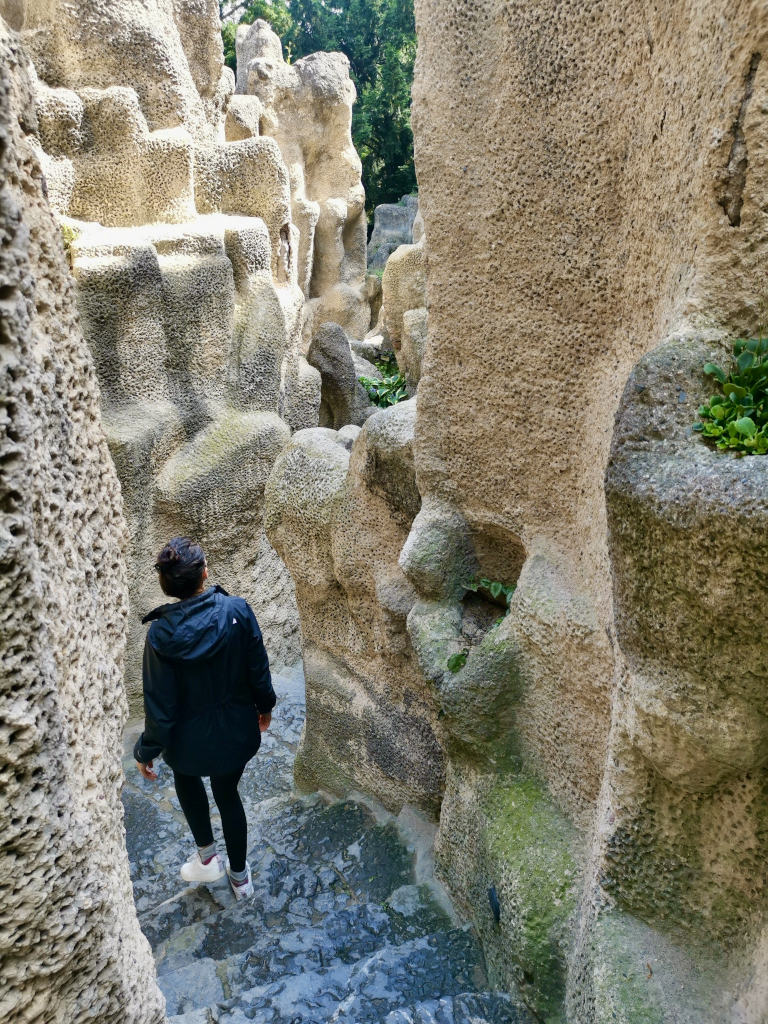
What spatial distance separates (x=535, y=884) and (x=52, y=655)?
1324mm

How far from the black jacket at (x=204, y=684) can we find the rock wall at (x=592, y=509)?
0.50 m

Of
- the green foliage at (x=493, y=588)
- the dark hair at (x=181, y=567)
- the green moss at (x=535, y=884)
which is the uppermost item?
the dark hair at (x=181, y=567)

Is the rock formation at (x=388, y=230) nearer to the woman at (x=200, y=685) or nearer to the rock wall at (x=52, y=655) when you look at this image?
the woman at (x=200, y=685)

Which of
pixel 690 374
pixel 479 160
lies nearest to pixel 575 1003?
pixel 690 374

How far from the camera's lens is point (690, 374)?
1299mm

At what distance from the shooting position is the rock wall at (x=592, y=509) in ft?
4.14

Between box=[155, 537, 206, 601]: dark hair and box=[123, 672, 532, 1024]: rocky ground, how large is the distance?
103cm

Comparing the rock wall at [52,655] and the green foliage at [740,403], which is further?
the green foliage at [740,403]

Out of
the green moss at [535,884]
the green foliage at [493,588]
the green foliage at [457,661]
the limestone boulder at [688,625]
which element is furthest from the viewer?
the green foliage at [493,588]

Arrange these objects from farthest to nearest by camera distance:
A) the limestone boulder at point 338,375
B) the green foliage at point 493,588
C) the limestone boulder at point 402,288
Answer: the limestone boulder at point 402,288 → the limestone boulder at point 338,375 → the green foliage at point 493,588

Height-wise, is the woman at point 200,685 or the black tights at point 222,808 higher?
the woman at point 200,685

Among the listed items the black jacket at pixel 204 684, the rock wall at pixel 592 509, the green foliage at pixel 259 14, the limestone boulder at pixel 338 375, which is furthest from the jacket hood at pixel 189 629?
the green foliage at pixel 259 14

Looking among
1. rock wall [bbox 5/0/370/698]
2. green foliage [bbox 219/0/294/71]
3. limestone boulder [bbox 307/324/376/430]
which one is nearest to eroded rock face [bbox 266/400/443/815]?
rock wall [bbox 5/0/370/698]

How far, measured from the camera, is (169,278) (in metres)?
3.87
